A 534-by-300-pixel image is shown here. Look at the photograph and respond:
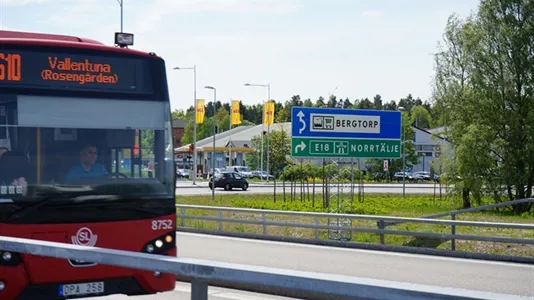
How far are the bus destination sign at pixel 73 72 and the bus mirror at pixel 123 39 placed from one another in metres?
0.38

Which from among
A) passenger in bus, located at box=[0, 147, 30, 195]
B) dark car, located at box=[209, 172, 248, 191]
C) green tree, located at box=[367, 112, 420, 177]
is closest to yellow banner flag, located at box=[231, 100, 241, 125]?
dark car, located at box=[209, 172, 248, 191]

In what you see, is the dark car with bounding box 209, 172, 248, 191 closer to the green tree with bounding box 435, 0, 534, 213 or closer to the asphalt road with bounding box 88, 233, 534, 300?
the green tree with bounding box 435, 0, 534, 213

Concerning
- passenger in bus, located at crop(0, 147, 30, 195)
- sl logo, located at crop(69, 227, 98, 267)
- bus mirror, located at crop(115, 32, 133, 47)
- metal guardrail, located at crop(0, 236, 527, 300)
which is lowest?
sl logo, located at crop(69, 227, 98, 267)

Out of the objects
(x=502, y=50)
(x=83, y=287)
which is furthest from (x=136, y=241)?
(x=502, y=50)

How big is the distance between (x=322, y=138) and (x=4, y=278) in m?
17.4

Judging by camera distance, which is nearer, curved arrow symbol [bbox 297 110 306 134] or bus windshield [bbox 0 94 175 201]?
bus windshield [bbox 0 94 175 201]

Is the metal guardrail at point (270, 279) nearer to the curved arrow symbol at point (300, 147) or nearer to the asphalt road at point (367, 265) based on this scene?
the asphalt road at point (367, 265)

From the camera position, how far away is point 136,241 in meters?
8.91

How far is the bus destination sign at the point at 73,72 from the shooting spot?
8547 mm

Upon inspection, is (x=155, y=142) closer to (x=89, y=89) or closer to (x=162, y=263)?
(x=89, y=89)

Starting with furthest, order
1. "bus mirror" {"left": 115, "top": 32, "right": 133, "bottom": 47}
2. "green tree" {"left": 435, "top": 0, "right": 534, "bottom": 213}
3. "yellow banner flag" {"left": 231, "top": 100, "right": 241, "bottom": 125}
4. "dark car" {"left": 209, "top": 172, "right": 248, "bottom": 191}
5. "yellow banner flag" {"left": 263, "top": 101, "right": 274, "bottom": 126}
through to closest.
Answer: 1. "yellow banner flag" {"left": 231, "top": 100, "right": 241, "bottom": 125}
2. "yellow banner flag" {"left": 263, "top": 101, "right": 274, "bottom": 126}
3. "dark car" {"left": 209, "top": 172, "right": 248, "bottom": 191}
4. "green tree" {"left": 435, "top": 0, "right": 534, "bottom": 213}
5. "bus mirror" {"left": 115, "top": 32, "right": 133, "bottom": 47}

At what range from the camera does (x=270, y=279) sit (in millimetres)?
3996

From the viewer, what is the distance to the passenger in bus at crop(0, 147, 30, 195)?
8.23 m

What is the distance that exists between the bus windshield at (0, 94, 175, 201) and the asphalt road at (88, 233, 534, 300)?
227cm
